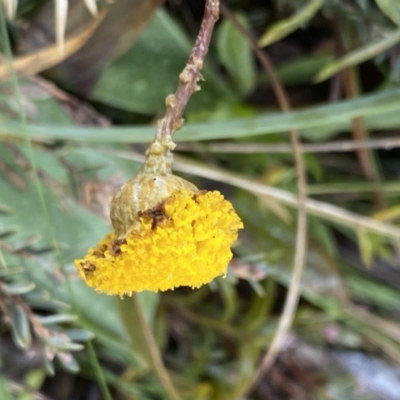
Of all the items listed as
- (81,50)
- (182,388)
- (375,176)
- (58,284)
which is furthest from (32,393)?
(375,176)

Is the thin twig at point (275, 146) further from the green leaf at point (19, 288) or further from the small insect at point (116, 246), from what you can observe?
the small insect at point (116, 246)

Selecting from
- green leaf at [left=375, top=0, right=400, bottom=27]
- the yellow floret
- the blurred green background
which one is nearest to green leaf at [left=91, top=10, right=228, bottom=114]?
the blurred green background

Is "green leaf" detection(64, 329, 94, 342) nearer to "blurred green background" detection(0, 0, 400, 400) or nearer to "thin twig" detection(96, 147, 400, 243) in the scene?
"blurred green background" detection(0, 0, 400, 400)

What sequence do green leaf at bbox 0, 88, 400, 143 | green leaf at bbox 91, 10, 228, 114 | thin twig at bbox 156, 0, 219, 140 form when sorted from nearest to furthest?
thin twig at bbox 156, 0, 219, 140, green leaf at bbox 0, 88, 400, 143, green leaf at bbox 91, 10, 228, 114

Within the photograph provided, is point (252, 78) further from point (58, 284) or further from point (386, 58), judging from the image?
point (58, 284)

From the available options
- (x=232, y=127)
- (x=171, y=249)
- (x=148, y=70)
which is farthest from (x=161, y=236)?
(x=148, y=70)

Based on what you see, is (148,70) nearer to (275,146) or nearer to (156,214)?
(275,146)
